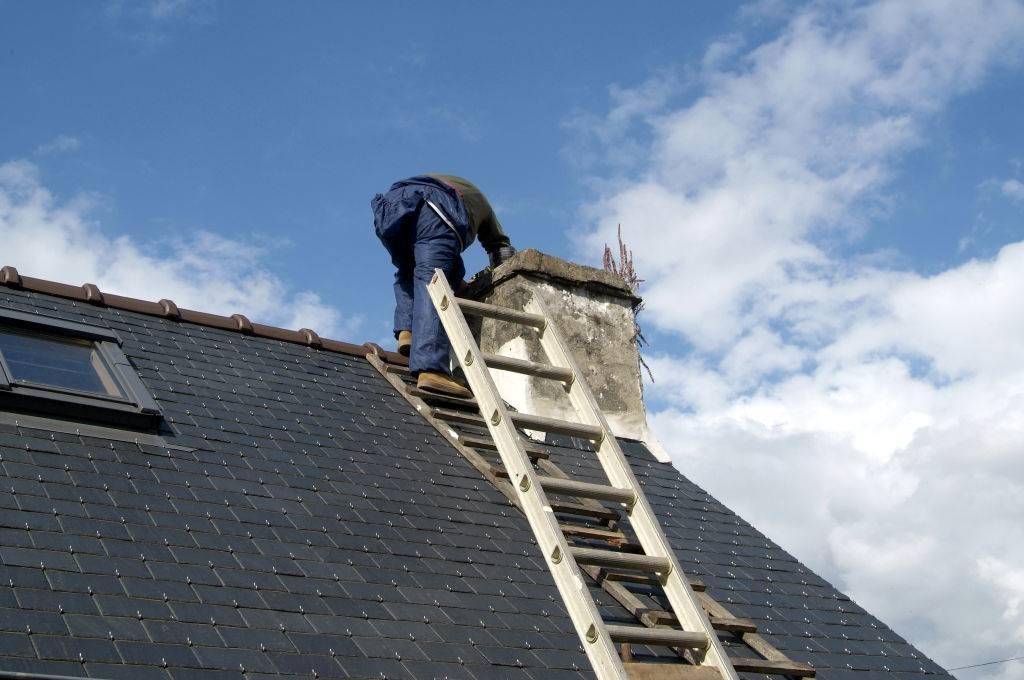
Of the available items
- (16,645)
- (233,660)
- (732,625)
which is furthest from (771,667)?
(16,645)

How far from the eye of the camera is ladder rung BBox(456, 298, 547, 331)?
5.66 metres

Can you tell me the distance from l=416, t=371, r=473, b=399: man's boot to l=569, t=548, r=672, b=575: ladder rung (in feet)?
7.00

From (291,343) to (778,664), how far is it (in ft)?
11.2

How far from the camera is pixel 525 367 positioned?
17.3 ft

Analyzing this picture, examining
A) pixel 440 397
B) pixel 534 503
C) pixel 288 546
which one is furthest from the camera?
pixel 440 397

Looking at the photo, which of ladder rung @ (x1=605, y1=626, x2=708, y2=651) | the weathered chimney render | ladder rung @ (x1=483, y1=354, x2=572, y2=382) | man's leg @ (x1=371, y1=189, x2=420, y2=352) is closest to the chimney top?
the weathered chimney render

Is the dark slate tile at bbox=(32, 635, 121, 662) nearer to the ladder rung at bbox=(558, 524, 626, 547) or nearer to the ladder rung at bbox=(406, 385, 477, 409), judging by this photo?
the ladder rung at bbox=(558, 524, 626, 547)

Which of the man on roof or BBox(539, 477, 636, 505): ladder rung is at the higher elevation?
the man on roof

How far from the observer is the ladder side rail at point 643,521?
13.5ft

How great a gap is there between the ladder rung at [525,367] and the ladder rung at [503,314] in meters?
0.40

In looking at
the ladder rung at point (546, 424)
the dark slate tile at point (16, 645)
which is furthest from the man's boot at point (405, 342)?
the dark slate tile at point (16, 645)

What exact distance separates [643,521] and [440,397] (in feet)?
6.12

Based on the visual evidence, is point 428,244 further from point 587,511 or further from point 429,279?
point 587,511

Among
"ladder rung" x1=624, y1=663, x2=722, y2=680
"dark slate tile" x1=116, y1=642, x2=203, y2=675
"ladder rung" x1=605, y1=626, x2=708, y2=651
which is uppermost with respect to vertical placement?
"dark slate tile" x1=116, y1=642, x2=203, y2=675
